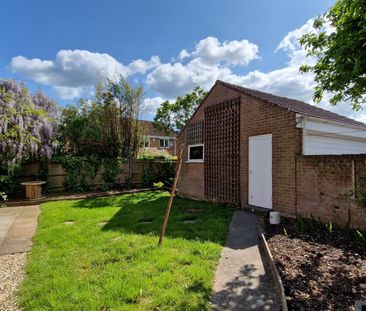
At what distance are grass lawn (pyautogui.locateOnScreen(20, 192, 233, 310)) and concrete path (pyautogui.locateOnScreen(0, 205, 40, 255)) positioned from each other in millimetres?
265

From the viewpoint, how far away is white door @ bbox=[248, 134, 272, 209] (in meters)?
6.83

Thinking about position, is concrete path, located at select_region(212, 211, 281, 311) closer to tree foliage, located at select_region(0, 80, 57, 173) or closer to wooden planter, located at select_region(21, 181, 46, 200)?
tree foliage, located at select_region(0, 80, 57, 173)

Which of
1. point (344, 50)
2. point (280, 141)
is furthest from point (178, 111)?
point (344, 50)

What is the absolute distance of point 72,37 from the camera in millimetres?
10508

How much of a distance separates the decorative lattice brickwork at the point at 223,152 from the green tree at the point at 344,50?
3406 millimetres

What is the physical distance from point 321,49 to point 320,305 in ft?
16.5

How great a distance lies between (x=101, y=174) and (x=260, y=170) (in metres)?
8.95

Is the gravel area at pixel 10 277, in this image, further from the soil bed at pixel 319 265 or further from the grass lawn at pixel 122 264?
the soil bed at pixel 319 265

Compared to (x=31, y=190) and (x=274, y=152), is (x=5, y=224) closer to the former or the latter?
(x=31, y=190)

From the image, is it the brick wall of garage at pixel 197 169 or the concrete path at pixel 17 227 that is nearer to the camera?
the concrete path at pixel 17 227

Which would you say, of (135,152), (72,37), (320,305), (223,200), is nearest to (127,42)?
(72,37)

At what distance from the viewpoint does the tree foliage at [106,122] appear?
1288cm

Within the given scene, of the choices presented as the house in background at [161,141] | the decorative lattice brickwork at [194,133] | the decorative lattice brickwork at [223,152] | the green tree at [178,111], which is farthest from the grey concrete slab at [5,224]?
the house in background at [161,141]

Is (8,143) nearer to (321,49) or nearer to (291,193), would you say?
(291,193)
